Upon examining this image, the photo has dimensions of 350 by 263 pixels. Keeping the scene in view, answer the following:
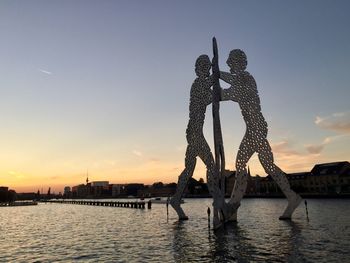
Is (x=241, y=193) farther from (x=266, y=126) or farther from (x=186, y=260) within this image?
(x=186, y=260)

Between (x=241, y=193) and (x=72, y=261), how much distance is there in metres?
20.5

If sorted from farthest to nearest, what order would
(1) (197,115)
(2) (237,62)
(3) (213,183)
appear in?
(1) (197,115), (2) (237,62), (3) (213,183)

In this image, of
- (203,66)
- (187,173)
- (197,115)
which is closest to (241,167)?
(187,173)

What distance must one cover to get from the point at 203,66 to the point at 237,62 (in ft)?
12.6

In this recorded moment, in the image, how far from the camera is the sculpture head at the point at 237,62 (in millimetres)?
38531

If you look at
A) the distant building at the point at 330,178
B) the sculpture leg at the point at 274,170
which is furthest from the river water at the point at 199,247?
the distant building at the point at 330,178

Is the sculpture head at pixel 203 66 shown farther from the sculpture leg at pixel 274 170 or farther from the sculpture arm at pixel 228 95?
the sculpture leg at pixel 274 170

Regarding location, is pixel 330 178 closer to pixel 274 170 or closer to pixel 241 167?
pixel 274 170

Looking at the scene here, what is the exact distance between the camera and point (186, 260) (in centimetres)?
2100

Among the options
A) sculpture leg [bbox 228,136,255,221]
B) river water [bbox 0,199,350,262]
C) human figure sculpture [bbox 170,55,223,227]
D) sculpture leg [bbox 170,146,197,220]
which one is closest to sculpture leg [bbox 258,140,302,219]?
sculpture leg [bbox 228,136,255,221]

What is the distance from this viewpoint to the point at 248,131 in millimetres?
37531

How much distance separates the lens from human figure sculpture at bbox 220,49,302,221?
1448 inches

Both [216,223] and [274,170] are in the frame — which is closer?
[216,223]

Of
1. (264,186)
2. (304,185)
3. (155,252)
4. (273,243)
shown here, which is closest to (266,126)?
(273,243)
